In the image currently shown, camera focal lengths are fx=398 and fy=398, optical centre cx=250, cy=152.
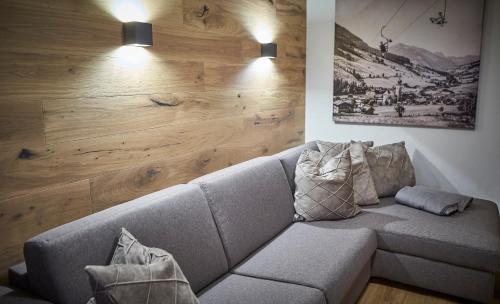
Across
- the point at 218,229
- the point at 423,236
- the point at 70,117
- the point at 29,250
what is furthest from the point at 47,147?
the point at 423,236

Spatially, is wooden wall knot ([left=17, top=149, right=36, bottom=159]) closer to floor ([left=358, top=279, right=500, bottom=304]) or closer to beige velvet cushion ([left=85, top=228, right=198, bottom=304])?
beige velvet cushion ([left=85, top=228, right=198, bottom=304])

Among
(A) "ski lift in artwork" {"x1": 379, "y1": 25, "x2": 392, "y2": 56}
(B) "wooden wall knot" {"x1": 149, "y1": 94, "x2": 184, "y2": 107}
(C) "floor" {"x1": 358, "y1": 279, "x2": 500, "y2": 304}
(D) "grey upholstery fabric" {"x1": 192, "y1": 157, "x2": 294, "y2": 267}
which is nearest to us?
(D) "grey upholstery fabric" {"x1": 192, "y1": 157, "x2": 294, "y2": 267}

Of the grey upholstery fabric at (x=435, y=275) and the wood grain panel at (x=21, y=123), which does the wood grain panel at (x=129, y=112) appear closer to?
the wood grain panel at (x=21, y=123)

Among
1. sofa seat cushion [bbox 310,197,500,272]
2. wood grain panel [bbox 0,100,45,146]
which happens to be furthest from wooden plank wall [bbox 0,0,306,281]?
sofa seat cushion [bbox 310,197,500,272]

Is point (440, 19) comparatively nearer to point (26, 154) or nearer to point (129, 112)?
point (129, 112)

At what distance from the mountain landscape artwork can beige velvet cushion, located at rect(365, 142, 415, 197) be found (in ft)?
1.66

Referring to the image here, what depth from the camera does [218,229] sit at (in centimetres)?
222

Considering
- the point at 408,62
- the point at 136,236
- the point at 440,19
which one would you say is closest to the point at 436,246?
the point at 408,62

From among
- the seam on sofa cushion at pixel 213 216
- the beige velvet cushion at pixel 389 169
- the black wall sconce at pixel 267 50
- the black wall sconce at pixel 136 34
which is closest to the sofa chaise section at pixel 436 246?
the beige velvet cushion at pixel 389 169

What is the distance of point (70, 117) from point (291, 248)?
144 centimetres

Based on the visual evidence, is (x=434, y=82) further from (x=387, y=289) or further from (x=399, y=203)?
(x=387, y=289)

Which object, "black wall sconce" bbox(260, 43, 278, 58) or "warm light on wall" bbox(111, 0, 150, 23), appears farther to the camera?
"black wall sconce" bbox(260, 43, 278, 58)

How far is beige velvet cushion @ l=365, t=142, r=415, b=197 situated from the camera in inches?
132

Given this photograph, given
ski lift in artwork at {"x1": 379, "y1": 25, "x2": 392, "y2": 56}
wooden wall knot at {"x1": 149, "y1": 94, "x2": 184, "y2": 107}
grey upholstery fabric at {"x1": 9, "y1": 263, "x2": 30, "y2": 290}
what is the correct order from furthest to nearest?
ski lift in artwork at {"x1": 379, "y1": 25, "x2": 392, "y2": 56}
wooden wall knot at {"x1": 149, "y1": 94, "x2": 184, "y2": 107}
grey upholstery fabric at {"x1": 9, "y1": 263, "x2": 30, "y2": 290}
